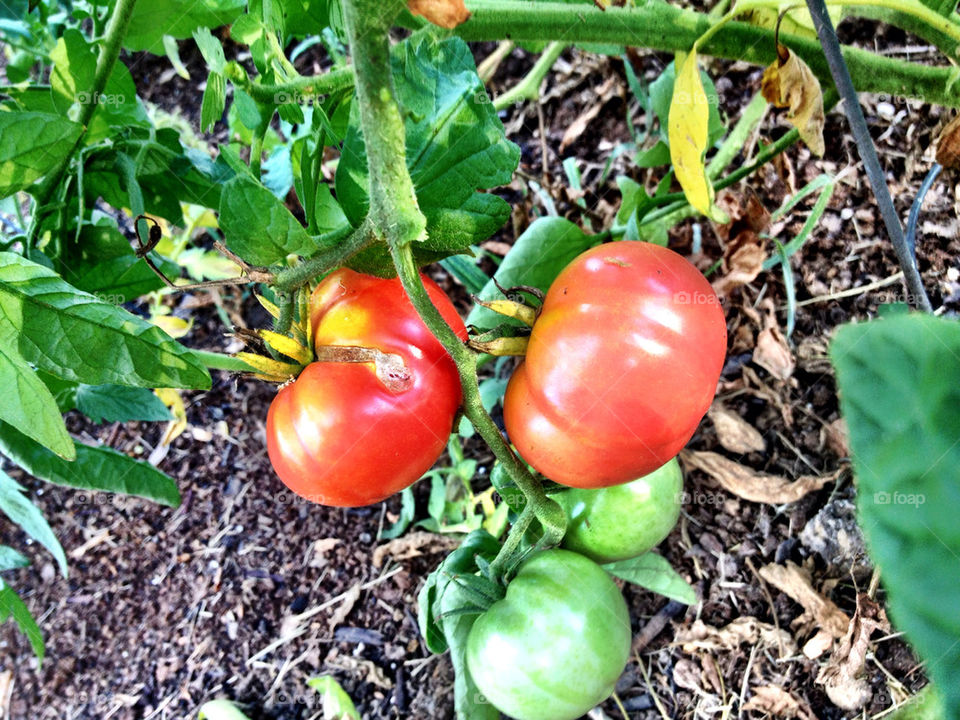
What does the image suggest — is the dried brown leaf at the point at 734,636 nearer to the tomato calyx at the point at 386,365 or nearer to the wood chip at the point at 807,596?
the wood chip at the point at 807,596

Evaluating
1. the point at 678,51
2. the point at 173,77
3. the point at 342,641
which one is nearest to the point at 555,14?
the point at 678,51

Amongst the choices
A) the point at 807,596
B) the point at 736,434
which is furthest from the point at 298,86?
the point at 807,596

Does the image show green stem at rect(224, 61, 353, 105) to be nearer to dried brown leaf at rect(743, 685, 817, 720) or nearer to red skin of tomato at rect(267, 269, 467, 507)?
red skin of tomato at rect(267, 269, 467, 507)

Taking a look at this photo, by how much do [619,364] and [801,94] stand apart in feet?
1.44

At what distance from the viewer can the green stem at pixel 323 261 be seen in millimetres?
700

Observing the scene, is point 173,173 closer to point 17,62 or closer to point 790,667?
point 17,62

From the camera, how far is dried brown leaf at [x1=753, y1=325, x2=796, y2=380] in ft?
4.15

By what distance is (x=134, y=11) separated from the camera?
99 centimetres

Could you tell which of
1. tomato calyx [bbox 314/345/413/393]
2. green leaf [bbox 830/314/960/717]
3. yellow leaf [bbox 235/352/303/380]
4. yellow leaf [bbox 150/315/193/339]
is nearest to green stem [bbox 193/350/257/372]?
yellow leaf [bbox 235/352/303/380]

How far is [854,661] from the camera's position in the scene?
3.59ft

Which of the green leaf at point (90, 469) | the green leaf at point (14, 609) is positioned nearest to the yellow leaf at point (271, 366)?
the green leaf at point (90, 469)

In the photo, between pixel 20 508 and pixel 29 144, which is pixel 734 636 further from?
pixel 29 144

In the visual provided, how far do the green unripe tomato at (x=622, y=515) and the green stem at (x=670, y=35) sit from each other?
0.57m

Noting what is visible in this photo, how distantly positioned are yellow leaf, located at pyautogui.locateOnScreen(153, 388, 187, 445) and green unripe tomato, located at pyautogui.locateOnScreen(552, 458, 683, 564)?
2.18 feet
